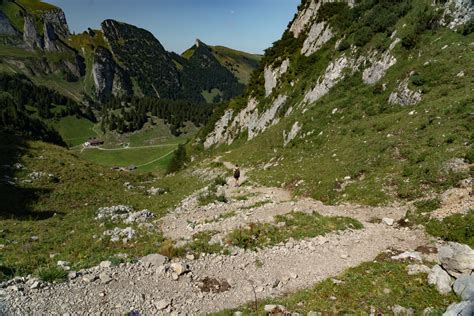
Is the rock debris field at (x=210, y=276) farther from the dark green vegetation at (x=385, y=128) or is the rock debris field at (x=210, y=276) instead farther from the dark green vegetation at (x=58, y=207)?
the dark green vegetation at (x=385, y=128)

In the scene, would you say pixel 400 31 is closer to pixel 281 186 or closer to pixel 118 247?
pixel 281 186

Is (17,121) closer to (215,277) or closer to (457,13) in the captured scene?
(215,277)

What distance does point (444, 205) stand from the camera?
17609mm

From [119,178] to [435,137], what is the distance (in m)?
35.7

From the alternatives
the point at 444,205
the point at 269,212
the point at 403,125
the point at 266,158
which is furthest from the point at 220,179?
the point at 444,205

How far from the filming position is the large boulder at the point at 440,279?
35.9 ft

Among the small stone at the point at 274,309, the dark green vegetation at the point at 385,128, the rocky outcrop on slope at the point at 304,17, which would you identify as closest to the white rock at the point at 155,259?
the small stone at the point at 274,309

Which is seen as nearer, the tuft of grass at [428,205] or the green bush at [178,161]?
the tuft of grass at [428,205]

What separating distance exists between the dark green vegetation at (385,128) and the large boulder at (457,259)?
26.6ft

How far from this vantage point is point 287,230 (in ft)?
58.6

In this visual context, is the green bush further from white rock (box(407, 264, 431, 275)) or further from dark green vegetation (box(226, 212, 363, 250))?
white rock (box(407, 264, 431, 275))

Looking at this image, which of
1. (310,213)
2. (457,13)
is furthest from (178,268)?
(457,13)

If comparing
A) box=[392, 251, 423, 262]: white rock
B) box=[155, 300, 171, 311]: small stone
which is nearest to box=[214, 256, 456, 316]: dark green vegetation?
box=[392, 251, 423, 262]: white rock

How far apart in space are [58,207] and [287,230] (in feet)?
75.0
